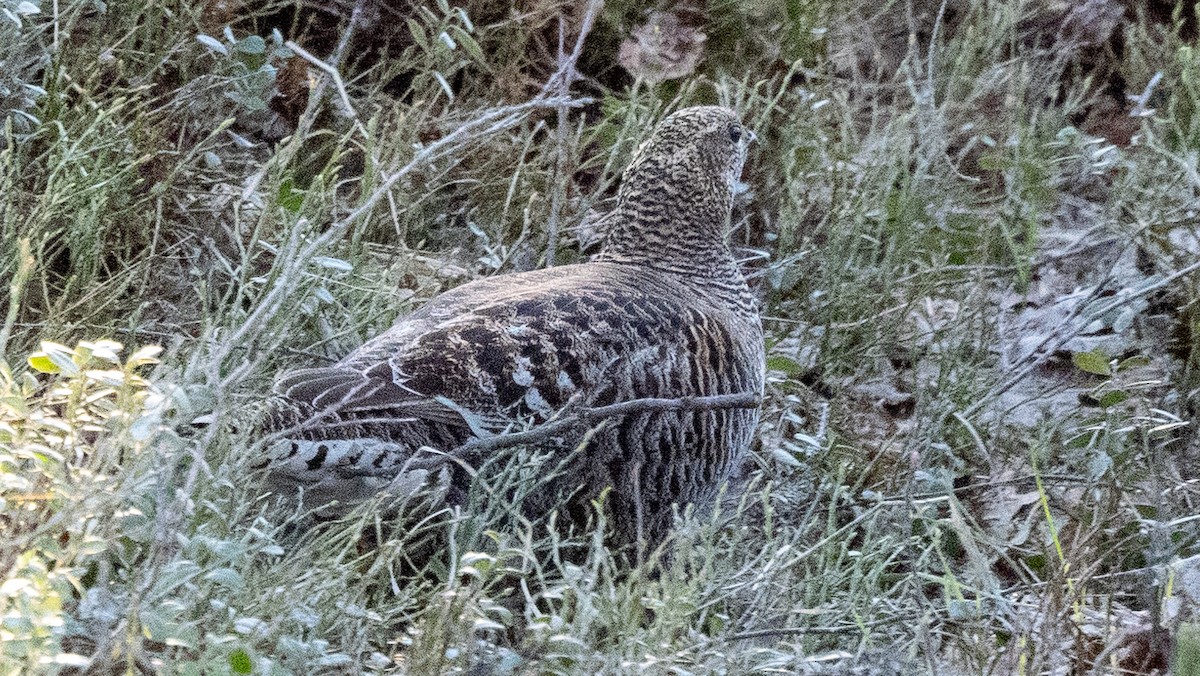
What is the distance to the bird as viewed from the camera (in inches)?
118

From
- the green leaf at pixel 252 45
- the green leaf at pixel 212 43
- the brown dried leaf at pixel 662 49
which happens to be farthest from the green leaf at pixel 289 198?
the brown dried leaf at pixel 662 49

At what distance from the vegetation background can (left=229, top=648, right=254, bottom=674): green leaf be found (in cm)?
4

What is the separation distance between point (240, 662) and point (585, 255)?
2.78 m

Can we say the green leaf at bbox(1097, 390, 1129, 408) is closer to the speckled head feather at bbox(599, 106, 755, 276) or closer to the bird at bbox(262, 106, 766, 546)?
the bird at bbox(262, 106, 766, 546)

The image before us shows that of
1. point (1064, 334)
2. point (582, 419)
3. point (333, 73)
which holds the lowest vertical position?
point (1064, 334)

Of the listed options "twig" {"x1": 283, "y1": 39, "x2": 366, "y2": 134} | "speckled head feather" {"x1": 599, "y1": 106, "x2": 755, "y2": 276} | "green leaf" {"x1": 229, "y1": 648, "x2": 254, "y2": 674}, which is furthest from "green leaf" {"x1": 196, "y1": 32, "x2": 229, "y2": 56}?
"green leaf" {"x1": 229, "y1": 648, "x2": 254, "y2": 674}

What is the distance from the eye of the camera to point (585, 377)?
10.6ft

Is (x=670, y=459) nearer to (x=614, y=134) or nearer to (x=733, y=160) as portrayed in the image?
(x=733, y=160)

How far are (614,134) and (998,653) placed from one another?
8.69ft

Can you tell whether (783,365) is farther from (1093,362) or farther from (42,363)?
(42,363)

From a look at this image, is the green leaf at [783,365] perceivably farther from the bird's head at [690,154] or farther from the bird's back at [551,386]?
the bird's head at [690,154]

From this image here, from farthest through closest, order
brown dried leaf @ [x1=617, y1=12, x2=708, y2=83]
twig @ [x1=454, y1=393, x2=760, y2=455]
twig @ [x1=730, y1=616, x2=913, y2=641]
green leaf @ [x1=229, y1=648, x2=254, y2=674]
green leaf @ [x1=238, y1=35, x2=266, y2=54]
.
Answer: brown dried leaf @ [x1=617, y1=12, x2=708, y2=83]
green leaf @ [x1=238, y1=35, x2=266, y2=54]
twig @ [x1=454, y1=393, x2=760, y2=455]
twig @ [x1=730, y1=616, x2=913, y2=641]
green leaf @ [x1=229, y1=648, x2=254, y2=674]

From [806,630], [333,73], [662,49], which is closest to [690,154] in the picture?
[662,49]

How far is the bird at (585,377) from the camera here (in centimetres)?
299
